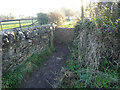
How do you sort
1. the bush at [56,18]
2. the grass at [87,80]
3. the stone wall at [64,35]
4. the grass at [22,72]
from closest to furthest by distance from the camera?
the grass at [87,80] → the grass at [22,72] → the stone wall at [64,35] → the bush at [56,18]

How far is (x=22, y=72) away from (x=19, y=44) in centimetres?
109

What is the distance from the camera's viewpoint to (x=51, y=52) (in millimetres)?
6242

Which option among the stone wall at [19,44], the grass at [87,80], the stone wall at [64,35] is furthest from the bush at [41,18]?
the grass at [87,80]

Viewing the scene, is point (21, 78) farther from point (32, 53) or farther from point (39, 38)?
point (39, 38)

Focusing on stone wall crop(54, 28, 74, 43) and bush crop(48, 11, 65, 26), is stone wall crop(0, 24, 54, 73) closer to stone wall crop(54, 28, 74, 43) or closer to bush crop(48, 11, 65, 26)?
stone wall crop(54, 28, 74, 43)

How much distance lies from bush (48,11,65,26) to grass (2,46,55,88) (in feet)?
12.6

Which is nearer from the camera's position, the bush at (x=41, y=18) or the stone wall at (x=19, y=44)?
the stone wall at (x=19, y=44)

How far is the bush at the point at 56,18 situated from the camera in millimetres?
8406

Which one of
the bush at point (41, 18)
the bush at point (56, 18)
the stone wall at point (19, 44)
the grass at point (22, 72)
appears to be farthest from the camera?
→ the bush at point (56, 18)

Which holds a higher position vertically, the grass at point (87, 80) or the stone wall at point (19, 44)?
the stone wall at point (19, 44)

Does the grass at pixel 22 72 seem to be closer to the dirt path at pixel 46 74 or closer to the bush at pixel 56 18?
the dirt path at pixel 46 74

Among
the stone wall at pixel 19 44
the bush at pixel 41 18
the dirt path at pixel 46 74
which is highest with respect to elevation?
the bush at pixel 41 18

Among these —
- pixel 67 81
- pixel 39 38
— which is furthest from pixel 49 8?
pixel 67 81

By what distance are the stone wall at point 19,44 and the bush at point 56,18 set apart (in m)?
2.39
